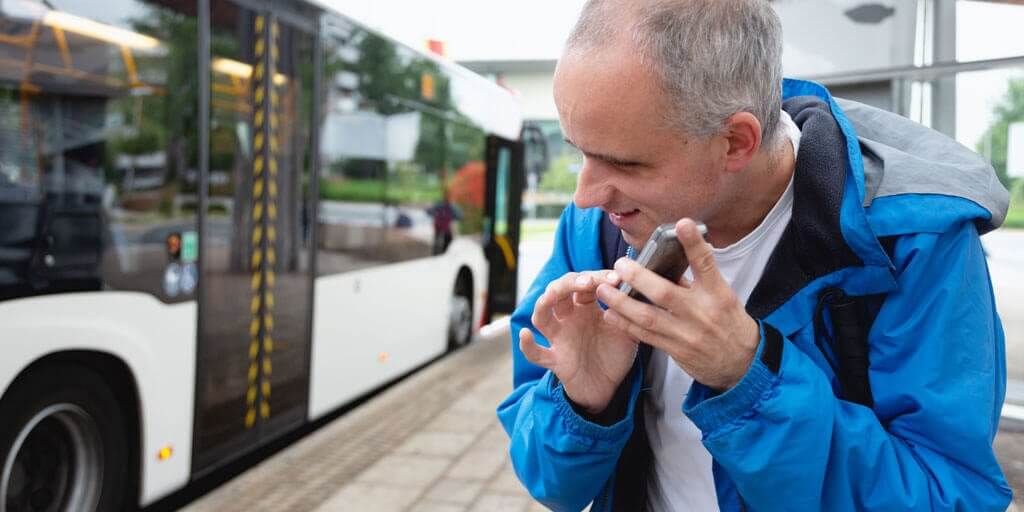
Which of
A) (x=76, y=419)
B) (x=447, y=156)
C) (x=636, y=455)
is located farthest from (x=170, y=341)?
(x=447, y=156)

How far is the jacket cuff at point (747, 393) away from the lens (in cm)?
122

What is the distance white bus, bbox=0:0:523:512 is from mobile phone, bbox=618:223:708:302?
328 cm

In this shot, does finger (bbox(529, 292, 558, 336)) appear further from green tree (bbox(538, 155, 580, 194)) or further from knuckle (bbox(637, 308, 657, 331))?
green tree (bbox(538, 155, 580, 194))

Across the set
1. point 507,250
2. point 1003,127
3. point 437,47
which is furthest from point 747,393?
point 507,250

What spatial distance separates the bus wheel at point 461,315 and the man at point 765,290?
8312mm

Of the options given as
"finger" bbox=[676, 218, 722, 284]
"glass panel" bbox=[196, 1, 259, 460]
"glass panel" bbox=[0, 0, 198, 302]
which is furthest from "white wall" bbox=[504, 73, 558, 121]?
"finger" bbox=[676, 218, 722, 284]

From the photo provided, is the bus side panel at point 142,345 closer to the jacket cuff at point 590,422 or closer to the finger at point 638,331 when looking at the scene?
the jacket cuff at point 590,422

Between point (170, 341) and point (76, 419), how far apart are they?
576 millimetres

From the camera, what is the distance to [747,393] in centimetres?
122

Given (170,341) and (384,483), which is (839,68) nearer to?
(384,483)

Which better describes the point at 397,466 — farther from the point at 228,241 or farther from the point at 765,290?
the point at 765,290

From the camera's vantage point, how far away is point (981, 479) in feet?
4.17

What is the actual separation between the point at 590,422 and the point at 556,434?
6 cm

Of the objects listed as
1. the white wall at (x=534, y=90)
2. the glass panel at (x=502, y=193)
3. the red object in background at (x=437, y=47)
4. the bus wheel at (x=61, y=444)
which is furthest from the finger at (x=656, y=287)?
the white wall at (x=534, y=90)
